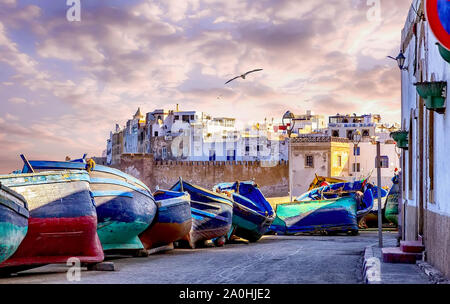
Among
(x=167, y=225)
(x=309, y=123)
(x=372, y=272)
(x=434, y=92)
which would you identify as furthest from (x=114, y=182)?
(x=309, y=123)

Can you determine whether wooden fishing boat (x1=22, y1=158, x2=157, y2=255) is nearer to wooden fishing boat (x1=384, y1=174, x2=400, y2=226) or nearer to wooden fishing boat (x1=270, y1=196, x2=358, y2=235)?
wooden fishing boat (x1=270, y1=196, x2=358, y2=235)

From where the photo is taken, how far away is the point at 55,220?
9.22 metres

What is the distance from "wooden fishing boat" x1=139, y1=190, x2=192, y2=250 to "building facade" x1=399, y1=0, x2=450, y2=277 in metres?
4.93

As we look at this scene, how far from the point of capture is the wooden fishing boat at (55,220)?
8969 millimetres

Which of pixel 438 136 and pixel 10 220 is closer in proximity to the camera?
pixel 10 220

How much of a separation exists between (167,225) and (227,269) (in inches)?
140

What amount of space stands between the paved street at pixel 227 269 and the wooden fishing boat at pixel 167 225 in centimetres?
41

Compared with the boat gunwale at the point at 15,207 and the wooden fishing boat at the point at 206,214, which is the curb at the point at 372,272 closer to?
the boat gunwale at the point at 15,207

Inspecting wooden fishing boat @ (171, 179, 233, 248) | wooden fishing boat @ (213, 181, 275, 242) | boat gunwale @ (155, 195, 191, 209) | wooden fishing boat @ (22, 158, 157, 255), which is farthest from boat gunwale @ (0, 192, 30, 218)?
wooden fishing boat @ (213, 181, 275, 242)

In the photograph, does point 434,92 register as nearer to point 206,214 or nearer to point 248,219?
point 206,214

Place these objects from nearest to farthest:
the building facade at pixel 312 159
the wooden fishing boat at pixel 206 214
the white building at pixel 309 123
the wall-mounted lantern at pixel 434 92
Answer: the wall-mounted lantern at pixel 434 92 < the wooden fishing boat at pixel 206 214 < the building facade at pixel 312 159 < the white building at pixel 309 123

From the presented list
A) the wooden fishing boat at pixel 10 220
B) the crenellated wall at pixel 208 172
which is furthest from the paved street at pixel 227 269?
the crenellated wall at pixel 208 172

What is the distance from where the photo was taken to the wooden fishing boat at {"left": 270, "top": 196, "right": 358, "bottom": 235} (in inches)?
801
